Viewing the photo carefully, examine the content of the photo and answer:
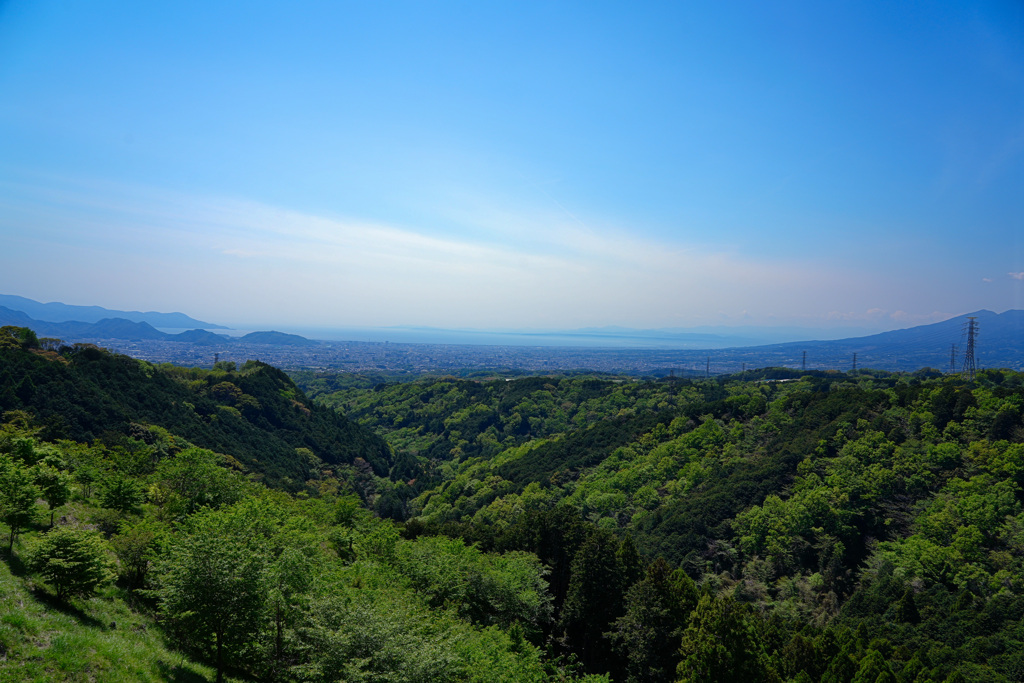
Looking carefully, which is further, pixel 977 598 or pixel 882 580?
pixel 882 580

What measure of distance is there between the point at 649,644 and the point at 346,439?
7075cm

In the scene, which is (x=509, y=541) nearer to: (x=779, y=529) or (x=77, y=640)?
(x=77, y=640)

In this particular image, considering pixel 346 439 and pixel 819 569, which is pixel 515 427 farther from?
pixel 819 569

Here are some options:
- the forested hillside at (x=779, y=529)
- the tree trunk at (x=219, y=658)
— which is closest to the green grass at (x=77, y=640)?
the tree trunk at (x=219, y=658)

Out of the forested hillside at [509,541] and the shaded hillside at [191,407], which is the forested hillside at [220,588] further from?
the shaded hillside at [191,407]

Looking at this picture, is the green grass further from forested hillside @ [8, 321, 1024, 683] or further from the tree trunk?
the tree trunk

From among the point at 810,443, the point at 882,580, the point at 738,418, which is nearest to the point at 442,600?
the point at 882,580

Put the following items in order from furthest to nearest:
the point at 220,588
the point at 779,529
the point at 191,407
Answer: the point at 191,407 → the point at 779,529 → the point at 220,588

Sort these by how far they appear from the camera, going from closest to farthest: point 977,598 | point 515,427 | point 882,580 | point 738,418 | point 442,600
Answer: point 442,600
point 977,598
point 882,580
point 738,418
point 515,427

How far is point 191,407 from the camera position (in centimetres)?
6400

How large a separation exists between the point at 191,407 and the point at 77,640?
62045 millimetres

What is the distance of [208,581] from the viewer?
1289 centimetres

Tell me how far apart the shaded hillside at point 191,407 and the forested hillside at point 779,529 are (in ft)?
47.2

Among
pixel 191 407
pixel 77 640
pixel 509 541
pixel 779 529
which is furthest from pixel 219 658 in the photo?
pixel 191 407
